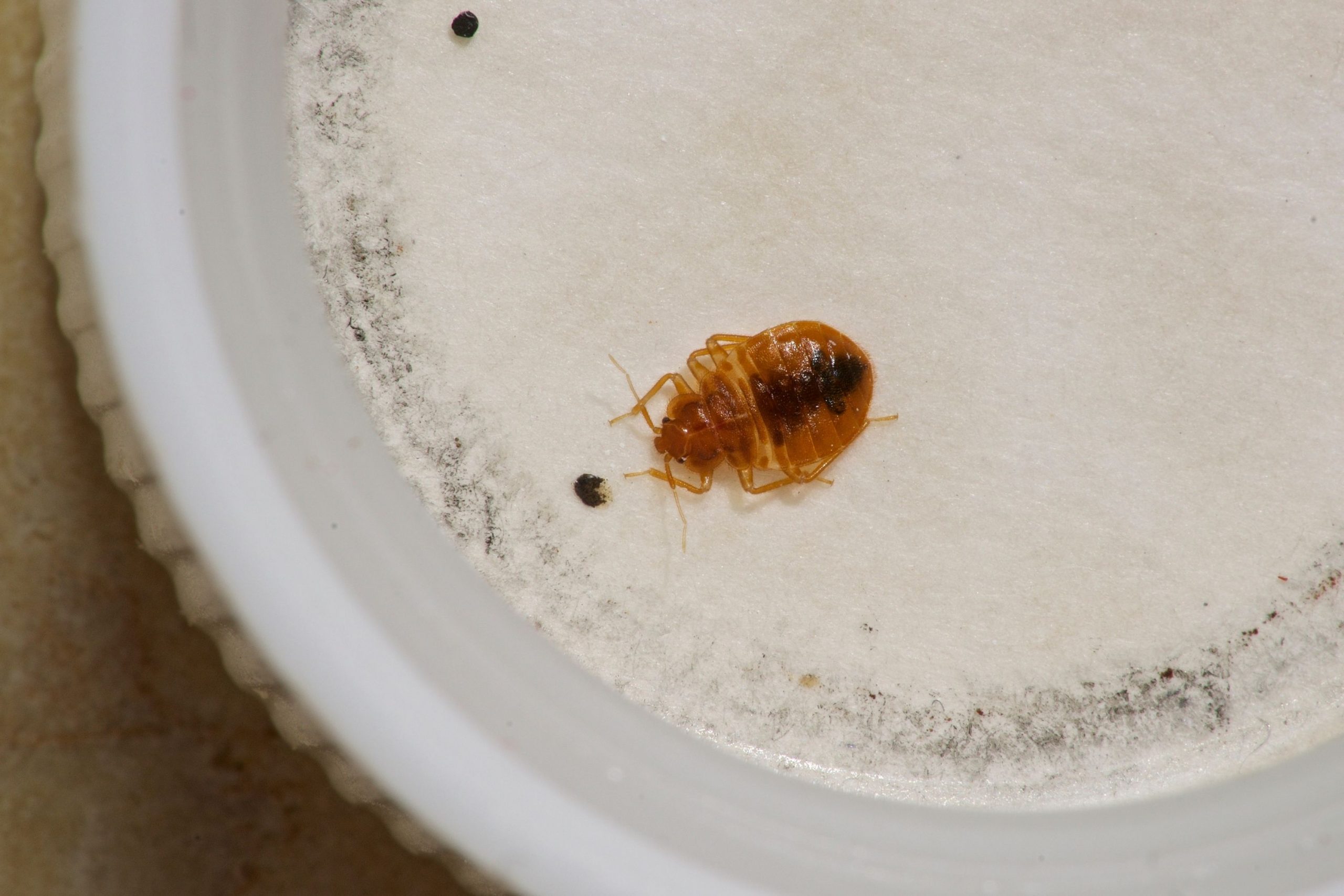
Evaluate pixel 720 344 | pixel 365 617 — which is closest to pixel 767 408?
pixel 720 344

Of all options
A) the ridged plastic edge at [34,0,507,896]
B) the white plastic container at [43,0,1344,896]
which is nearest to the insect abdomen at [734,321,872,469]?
the white plastic container at [43,0,1344,896]

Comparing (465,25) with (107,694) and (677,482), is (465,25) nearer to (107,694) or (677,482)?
(677,482)

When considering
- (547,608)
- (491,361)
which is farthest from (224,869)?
(491,361)

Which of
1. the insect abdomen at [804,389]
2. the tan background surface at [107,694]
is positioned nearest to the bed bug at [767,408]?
the insect abdomen at [804,389]

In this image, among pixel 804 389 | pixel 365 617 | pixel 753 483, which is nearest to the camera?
pixel 365 617

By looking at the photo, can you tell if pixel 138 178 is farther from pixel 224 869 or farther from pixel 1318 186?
pixel 1318 186

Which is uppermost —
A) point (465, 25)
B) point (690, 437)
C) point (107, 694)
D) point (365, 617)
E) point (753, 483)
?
point (465, 25)

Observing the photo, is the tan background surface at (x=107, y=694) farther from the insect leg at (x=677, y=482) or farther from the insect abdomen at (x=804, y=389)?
the insect abdomen at (x=804, y=389)
